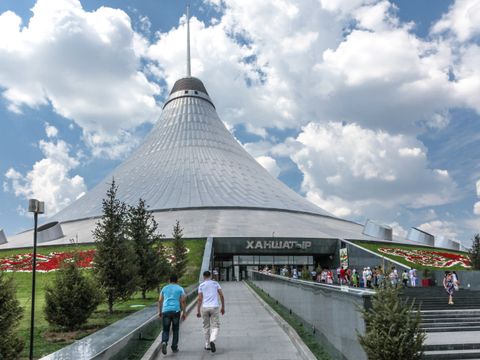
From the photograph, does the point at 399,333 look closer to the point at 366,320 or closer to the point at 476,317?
the point at 366,320

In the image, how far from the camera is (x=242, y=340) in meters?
7.99

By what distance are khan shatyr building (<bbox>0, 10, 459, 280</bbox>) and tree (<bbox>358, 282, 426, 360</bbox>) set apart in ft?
98.5

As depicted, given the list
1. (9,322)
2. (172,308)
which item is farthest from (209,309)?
(9,322)

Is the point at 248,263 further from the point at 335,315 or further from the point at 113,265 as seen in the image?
the point at 335,315

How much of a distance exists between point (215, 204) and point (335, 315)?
39793 millimetres

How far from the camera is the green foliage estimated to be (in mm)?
9602

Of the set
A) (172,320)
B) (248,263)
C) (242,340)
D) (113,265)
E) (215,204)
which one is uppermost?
(215,204)

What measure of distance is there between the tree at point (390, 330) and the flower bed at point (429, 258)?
2917 centimetres

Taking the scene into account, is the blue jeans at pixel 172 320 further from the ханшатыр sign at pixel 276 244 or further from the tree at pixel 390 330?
the ханшатыр sign at pixel 276 244

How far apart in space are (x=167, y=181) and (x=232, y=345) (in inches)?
1741

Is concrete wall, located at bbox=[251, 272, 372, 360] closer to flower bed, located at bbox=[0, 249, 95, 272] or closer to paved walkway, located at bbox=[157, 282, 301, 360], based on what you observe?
paved walkway, located at bbox=[157, 282, 301, 360]

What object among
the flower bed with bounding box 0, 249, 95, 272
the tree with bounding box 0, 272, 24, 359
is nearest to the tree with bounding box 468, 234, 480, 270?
the flower bed with bounding box 0, 249, 95, 272

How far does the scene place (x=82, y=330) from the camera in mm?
9812

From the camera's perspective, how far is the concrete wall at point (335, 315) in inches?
205
